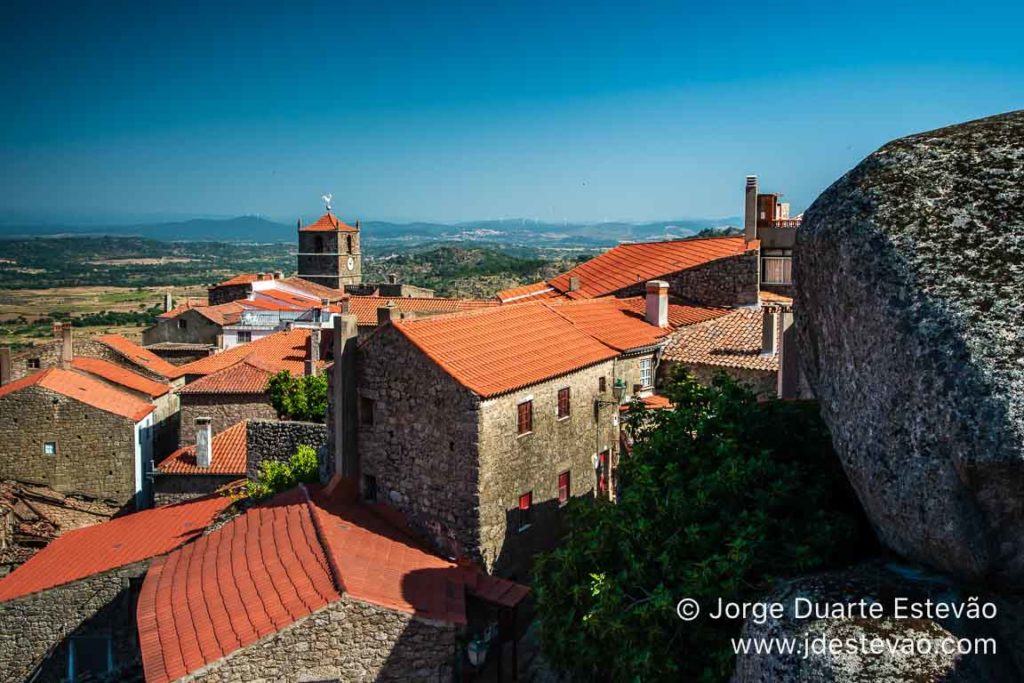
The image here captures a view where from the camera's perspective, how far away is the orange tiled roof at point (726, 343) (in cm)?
2494

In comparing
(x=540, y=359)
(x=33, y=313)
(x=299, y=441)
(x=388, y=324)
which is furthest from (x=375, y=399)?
(x=33, y=313)

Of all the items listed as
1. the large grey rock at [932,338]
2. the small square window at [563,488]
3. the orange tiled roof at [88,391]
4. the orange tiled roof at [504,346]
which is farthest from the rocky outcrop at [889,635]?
the orange tiled roof at [88,391]

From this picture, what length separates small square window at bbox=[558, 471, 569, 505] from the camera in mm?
21094

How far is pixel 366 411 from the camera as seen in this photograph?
20.2m

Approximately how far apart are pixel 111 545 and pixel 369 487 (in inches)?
398

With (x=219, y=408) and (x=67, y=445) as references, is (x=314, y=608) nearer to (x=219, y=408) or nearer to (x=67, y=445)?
(x=219, y=408)

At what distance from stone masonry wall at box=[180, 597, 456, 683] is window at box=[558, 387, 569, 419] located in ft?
22.0

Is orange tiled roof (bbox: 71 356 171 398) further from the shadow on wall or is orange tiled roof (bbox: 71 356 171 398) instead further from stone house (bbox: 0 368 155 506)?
the shadow on wall

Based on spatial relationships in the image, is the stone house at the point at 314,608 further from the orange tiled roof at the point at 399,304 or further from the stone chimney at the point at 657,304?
the orange tiled roof at the point at 399,304

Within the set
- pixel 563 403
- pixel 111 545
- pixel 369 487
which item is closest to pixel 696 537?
pixel 563 403

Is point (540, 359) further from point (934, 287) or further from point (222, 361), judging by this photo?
point (222, 361)

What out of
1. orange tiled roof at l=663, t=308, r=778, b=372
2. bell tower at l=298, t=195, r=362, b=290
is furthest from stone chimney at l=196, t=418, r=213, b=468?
bell tower at l=298, t=195, r=362, b=290

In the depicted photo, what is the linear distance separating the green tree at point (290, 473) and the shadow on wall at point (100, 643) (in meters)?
3.78

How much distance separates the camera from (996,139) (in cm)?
813
